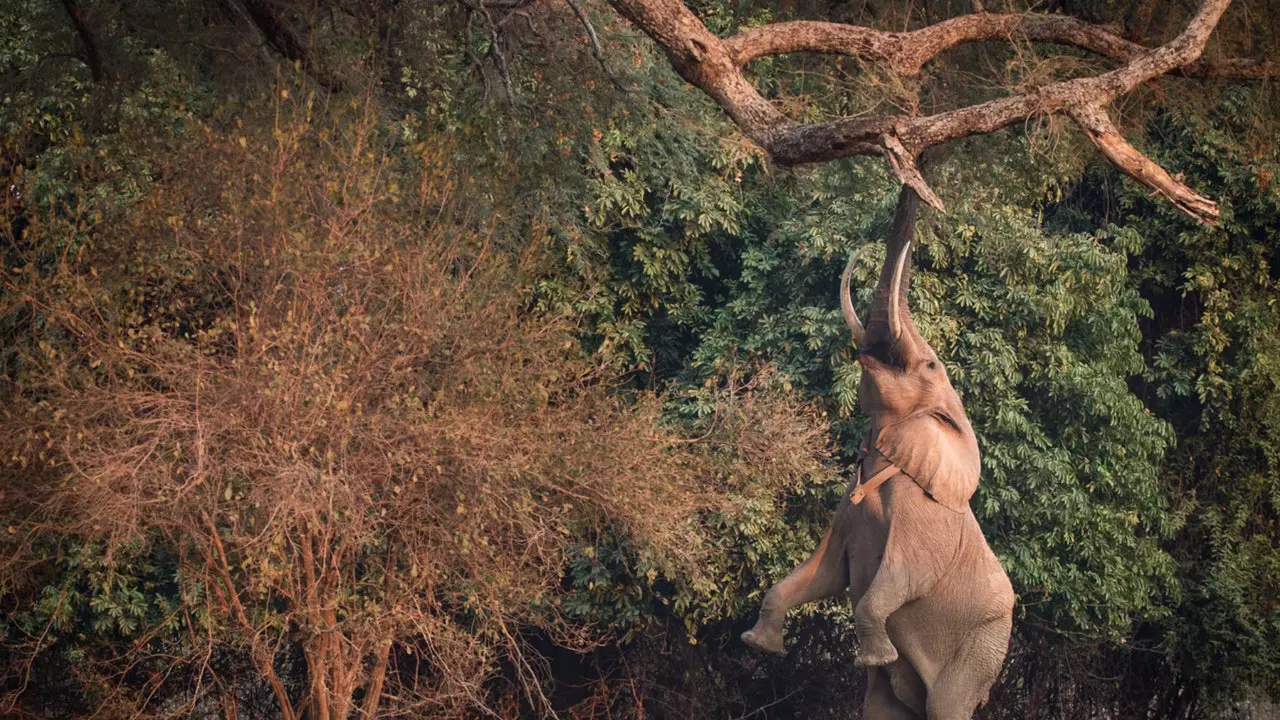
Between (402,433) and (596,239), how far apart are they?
4929 mm

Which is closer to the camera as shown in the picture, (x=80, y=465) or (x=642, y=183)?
(x=80, y=465)

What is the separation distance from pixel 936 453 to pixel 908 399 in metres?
0.31

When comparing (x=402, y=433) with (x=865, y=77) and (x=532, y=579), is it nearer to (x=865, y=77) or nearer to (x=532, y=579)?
(x=532, y=579)

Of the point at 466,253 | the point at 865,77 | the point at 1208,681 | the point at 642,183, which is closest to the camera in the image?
the point at 466,253

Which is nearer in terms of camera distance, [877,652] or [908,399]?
[877,652]

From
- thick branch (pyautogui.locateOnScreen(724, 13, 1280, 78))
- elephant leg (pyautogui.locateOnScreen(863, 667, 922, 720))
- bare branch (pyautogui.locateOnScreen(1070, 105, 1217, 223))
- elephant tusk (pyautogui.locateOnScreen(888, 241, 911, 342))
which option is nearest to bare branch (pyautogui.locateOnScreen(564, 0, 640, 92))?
thick branch (pyautogui.locateOnScreen(724, 13, 1280, 78))

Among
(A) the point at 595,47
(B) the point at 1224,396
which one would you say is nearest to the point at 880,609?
(A) the point at 595,47

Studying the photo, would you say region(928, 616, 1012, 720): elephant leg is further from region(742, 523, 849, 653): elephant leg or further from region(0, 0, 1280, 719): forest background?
region(0, 0, 1280, 719): forest background

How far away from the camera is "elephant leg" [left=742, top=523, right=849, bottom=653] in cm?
810

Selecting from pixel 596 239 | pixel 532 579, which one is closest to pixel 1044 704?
pixel 596 239

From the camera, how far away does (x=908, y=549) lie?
25.3 feet

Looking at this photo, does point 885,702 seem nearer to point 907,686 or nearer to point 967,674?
point 907,686

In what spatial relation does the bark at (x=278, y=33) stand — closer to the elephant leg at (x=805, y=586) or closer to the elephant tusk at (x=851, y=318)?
the elephant tusk at (x=851, y=318)

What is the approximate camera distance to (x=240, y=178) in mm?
7523
